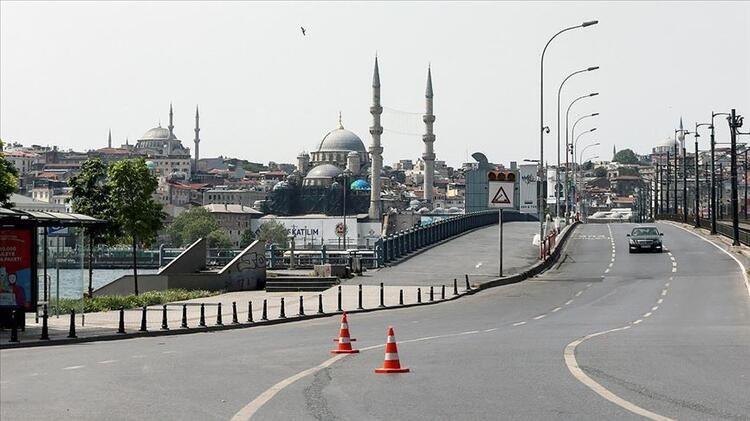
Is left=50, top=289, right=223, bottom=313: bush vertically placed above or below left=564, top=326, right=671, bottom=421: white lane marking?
below

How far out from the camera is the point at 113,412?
13.0 metres

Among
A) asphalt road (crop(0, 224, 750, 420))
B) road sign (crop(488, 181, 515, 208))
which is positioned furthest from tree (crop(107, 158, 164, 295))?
asphalt road (crop(0, 224, 750, 420))

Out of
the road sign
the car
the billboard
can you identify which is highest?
the billboard

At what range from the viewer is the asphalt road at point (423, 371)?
43.8 ft

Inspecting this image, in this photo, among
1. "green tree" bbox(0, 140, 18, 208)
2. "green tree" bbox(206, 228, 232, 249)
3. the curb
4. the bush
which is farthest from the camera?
"green tree" bbox(206, 228, 232, 249)

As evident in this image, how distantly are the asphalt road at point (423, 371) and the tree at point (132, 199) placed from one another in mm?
27223

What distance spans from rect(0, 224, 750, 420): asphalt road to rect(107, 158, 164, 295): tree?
27223 millimetres

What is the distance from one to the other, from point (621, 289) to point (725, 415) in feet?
102

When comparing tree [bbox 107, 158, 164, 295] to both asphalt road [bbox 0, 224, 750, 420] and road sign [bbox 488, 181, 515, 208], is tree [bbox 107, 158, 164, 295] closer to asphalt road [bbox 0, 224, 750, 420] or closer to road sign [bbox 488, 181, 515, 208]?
road sign [bbox 488, 181, 515, 208]

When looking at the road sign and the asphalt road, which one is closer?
the asphalt road

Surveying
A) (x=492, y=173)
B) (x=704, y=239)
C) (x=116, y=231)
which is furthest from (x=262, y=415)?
(x=704, y=239)

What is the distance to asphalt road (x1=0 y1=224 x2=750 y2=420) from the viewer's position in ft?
43.8

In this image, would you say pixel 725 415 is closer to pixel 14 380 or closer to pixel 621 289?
pixel 14 380

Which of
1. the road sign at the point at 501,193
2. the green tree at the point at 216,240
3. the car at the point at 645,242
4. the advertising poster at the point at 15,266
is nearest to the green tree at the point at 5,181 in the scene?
the road sign at the point at 501,193
